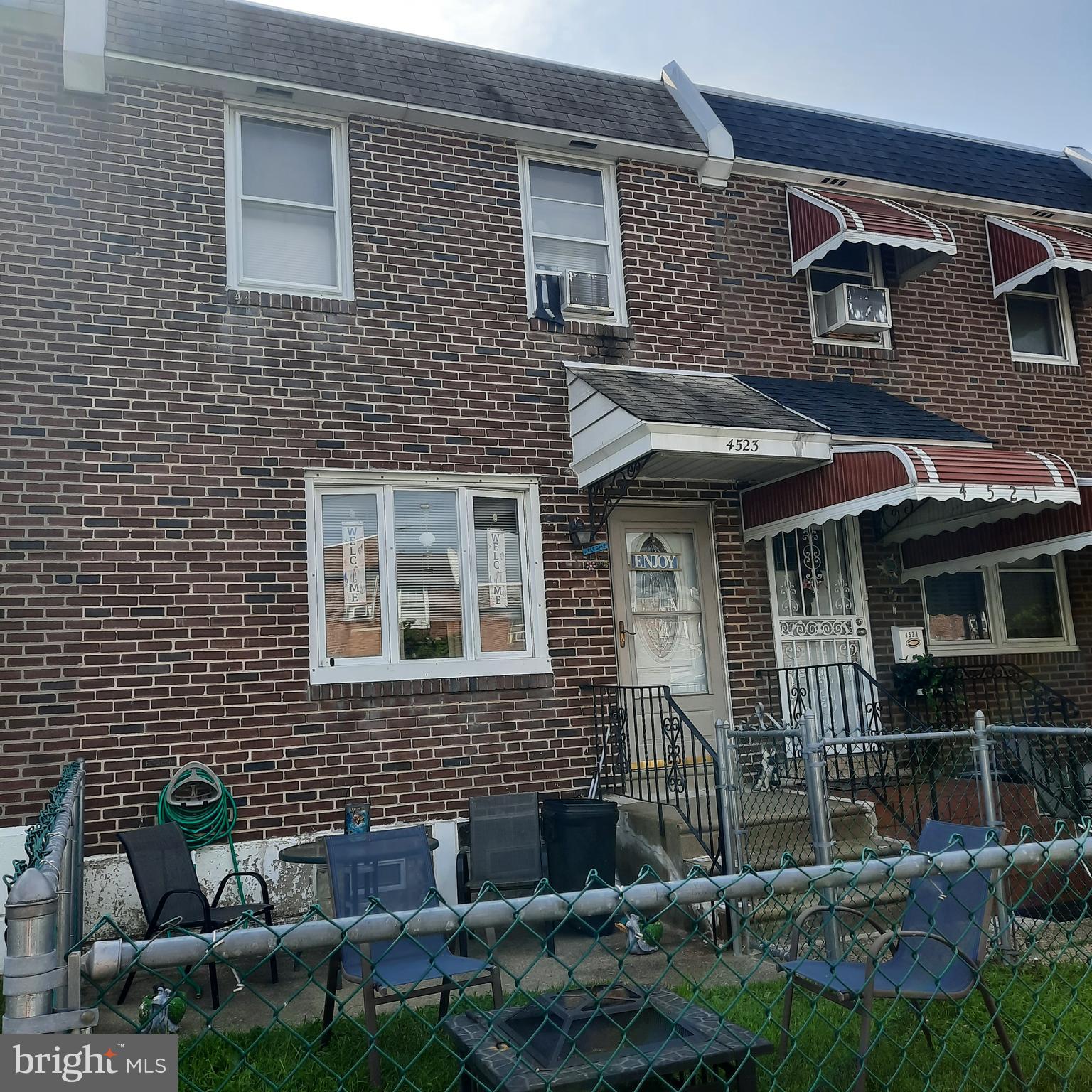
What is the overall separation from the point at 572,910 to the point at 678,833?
5.39m

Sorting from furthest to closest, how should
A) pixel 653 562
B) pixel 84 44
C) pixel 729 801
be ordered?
1. pixel 653 562
2. pixel 84 44
3. pixel 729 801

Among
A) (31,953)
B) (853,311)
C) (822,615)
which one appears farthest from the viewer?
(853,311)

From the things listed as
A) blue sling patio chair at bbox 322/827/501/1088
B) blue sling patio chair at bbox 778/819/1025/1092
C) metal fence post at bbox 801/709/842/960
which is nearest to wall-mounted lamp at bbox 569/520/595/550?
metal fence post at bbox 801/709/842/960

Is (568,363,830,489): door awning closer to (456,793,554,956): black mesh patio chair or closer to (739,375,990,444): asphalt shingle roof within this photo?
(739,375,990,444): asphalt shingle roof

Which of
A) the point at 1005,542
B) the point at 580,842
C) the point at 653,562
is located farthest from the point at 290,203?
the point at 1005,542

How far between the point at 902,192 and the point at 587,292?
3.95 meters

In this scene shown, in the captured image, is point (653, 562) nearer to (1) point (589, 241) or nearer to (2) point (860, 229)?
(1) point (589, 241)

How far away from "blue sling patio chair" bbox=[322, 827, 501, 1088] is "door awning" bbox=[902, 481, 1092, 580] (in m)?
6.47

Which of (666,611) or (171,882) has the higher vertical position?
(666,611)

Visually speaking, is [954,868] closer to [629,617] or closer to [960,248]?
[629,617]

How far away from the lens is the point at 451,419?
340 inches

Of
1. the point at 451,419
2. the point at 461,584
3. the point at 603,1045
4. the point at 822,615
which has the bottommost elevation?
the point at 603,1045

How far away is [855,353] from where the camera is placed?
1034 cm

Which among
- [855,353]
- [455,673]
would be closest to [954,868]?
[455,673]
